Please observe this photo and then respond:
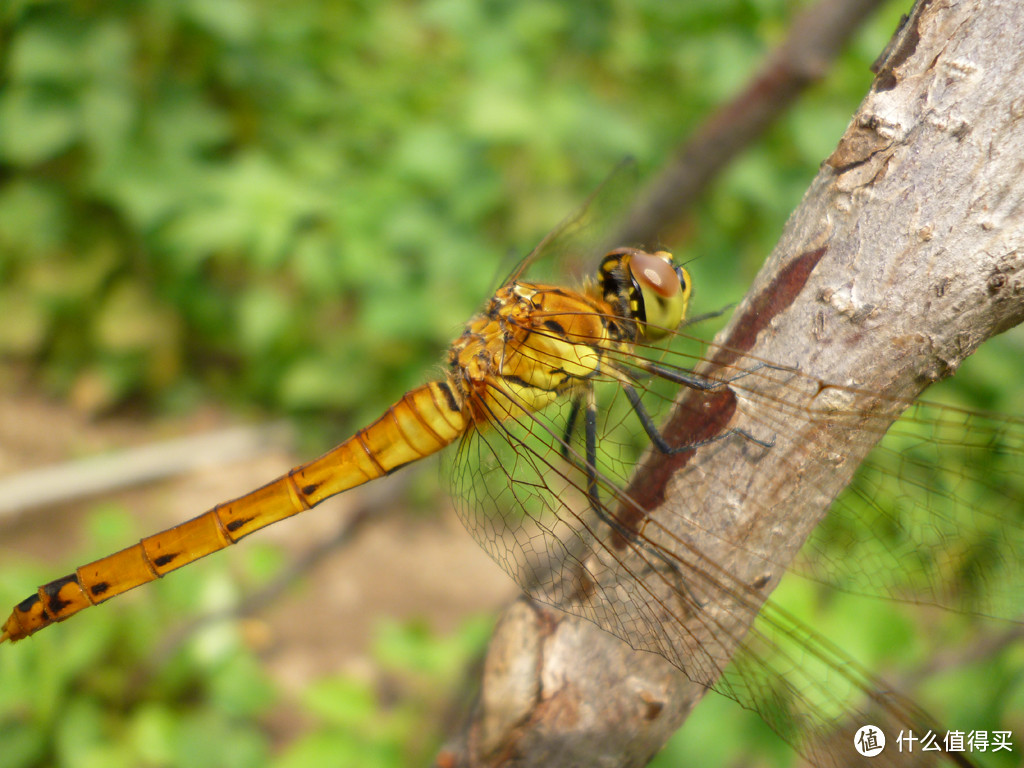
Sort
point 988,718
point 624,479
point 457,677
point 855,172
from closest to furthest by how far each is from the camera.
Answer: point 855,172, point 624,479, point 988,718, point 457,677

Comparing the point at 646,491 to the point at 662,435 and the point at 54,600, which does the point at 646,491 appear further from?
the point at 54,600

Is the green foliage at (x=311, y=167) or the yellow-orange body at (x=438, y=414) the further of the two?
the green foliage at (x=311, y=167)

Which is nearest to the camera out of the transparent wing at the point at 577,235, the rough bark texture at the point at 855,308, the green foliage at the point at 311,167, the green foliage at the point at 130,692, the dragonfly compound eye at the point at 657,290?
the rough bark texture at the point at 855,308

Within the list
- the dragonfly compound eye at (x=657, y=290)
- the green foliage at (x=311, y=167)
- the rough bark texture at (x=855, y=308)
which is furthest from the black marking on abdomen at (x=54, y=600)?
the green foliage at (x=311, y=167)

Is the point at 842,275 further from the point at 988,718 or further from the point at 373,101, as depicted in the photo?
the point at 373,101

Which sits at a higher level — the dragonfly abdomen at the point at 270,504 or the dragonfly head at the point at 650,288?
the dragonfly abdomen at the point at 270,504

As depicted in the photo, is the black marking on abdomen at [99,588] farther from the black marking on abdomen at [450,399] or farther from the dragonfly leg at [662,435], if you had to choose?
the dragonfly leg at [662,435]

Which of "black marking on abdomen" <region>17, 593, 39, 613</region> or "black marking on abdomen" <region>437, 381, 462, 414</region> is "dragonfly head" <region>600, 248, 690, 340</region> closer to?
"black marking on abdomen" <region>437, 381, 462, 414</region>

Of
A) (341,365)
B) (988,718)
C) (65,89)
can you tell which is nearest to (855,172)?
(988,718)

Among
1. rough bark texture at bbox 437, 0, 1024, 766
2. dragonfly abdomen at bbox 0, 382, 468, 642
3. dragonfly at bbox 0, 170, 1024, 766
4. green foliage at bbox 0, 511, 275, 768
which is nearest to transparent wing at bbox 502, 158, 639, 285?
dragonfly at bbox 0, 170, 1024, 766
